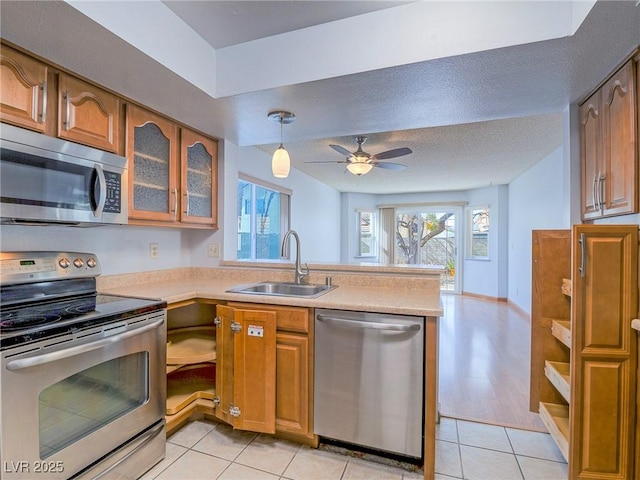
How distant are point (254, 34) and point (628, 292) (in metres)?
2.24

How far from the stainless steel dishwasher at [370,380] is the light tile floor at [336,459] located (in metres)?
0.13

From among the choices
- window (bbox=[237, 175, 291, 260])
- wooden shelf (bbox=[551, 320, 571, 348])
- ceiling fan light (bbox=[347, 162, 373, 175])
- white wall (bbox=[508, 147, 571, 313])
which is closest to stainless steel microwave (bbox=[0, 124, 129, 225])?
window (bbox=[237, 175, 291, 260])

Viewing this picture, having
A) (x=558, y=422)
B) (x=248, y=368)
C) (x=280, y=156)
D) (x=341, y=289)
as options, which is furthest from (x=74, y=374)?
(x=558, y=422)

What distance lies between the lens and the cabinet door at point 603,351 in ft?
4.65

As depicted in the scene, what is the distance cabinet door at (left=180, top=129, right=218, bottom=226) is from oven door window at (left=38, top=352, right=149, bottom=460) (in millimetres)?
1096

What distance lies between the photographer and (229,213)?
2.73 m

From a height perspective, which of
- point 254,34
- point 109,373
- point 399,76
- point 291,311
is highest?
point 254,34

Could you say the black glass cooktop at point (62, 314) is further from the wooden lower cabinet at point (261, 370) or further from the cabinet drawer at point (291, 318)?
the cabinet drawer at point (291, 318)

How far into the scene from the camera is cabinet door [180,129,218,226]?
233 centimetres

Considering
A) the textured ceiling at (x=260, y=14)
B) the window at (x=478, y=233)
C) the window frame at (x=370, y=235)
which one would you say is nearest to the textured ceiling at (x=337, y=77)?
the textured ceiling at (x=260, y=14)

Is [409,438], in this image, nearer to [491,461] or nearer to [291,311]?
[491,461]

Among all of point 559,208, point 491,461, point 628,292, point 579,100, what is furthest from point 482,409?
point 559,208

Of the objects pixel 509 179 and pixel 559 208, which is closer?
pixel 559 208

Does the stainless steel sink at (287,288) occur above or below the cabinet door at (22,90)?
below
